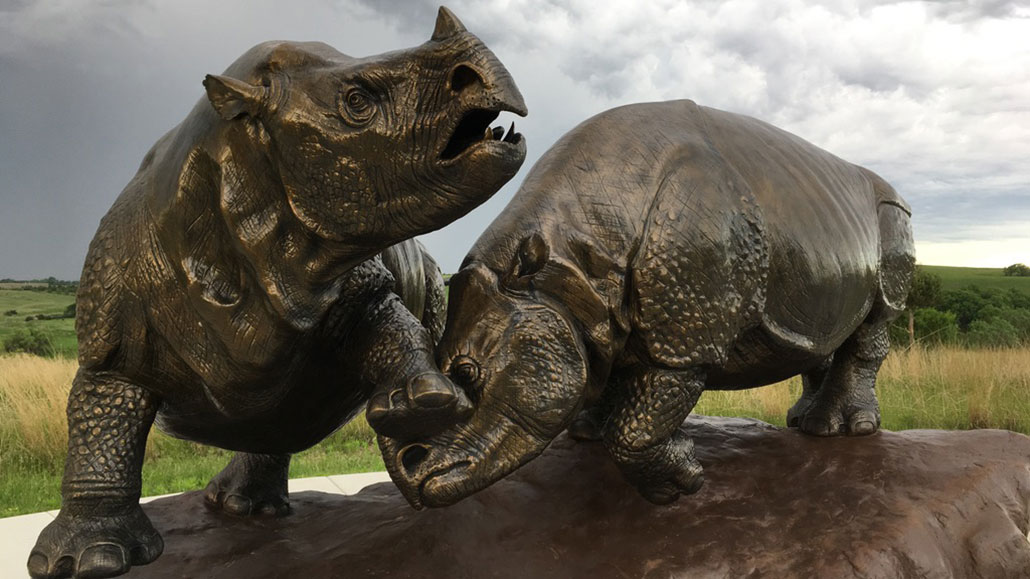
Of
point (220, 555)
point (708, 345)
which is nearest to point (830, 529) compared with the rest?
point (708, 345)

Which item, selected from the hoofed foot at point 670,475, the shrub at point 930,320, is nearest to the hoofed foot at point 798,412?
the hoofed foot at point 670,475

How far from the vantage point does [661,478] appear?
263 cm

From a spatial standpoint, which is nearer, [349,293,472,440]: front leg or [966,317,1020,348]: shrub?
[349,293,472,440]: front leg

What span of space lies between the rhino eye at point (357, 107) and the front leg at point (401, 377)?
0.58 meters

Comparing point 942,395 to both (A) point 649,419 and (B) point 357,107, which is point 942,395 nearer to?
(A) point 649,419

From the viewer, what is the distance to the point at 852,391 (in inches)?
136

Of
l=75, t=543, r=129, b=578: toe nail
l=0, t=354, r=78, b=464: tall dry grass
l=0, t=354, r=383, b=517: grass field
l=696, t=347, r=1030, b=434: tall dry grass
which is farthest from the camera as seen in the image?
l=696, t=347, r=1030, b=434: tall dry grass

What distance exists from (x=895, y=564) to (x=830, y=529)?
19cm

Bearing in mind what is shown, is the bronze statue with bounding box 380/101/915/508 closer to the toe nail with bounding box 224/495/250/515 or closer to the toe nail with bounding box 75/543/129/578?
the toe nail with bounding box 75/543/129/578

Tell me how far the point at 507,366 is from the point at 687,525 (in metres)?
0.83

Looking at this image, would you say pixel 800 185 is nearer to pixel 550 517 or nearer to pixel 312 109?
pixel 550 517

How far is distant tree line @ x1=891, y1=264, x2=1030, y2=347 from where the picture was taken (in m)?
10.6

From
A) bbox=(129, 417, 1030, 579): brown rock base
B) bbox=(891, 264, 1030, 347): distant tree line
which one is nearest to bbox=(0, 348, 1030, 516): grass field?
bbox=(891, 264, 1030, 347): distant tree line

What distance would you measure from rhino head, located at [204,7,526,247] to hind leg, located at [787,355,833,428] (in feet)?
7.28
